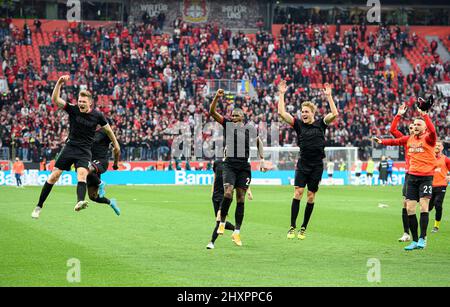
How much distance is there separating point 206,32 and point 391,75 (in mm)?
14361

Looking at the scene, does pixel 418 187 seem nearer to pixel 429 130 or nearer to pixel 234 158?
pixel 429 130

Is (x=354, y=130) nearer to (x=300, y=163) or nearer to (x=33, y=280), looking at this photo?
(x=300, y=163)

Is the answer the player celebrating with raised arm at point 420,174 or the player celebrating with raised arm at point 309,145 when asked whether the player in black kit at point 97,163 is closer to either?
the player celebrating with raised arm at point 309,145

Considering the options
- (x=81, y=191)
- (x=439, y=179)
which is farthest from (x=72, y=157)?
(x=439, y=179)

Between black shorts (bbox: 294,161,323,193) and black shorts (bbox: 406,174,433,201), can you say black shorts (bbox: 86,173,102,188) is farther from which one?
black shorts (bbox: 406,174,433,201)

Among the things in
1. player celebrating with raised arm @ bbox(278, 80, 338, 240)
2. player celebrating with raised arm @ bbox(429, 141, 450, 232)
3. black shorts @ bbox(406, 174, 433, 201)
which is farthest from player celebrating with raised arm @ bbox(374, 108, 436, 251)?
player celebrating with raised arm @ bbox(429, 141, 450, 232)

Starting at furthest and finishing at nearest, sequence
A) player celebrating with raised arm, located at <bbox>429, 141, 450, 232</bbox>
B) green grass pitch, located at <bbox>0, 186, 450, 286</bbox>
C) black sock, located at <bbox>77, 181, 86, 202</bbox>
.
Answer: player celebrating with raised arm, located at <bbox>429, 141, 450, 232</bbox> → black sock, located at <bbox>77, 181, 86, 202</bbox> → green grass pitch, located at <bbox>0, 186, 450, 286</bbox>

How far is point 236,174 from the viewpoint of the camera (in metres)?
14.5

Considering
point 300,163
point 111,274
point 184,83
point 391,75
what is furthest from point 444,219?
point 391,75

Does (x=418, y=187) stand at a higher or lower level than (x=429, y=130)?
lower

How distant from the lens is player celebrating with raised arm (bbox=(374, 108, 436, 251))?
14.6m

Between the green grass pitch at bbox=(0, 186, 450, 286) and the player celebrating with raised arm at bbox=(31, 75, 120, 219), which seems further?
the player celebrating with raised arm at bbox=(31, 75, 120, 219)

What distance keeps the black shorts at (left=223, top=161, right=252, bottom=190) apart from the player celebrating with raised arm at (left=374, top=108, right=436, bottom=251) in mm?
3027

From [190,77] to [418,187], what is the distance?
138 feet
